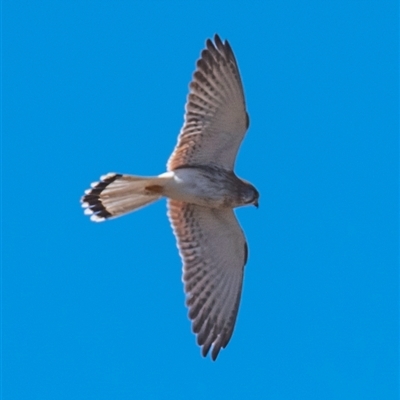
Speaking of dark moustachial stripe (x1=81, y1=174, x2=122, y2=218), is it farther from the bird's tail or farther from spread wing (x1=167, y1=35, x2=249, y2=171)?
spread wing (x1=167, y1=35, x2=249, y2=171)

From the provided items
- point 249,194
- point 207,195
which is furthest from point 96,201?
point 249,194

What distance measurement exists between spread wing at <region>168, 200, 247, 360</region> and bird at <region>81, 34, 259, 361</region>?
0.01 m

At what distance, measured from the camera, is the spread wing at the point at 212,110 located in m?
15.2

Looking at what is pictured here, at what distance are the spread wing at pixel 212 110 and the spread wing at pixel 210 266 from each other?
2.46 ft

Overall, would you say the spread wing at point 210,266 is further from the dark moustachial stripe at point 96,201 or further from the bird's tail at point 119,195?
the dark moustachial stripe at point 96,201

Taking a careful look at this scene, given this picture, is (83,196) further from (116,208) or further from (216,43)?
(216,43)

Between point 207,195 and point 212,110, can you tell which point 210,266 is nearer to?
point 207,195

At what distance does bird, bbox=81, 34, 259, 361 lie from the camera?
15.2 meters

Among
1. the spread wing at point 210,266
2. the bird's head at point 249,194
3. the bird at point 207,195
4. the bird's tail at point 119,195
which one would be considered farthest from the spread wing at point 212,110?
the spread wing at point 210,266

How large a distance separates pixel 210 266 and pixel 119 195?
58.2 inches

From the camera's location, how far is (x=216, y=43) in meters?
15.2

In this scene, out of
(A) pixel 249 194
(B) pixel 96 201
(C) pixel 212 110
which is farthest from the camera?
(A) pixel 249 194

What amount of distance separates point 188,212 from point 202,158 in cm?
75

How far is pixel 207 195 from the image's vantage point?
1533 cm
